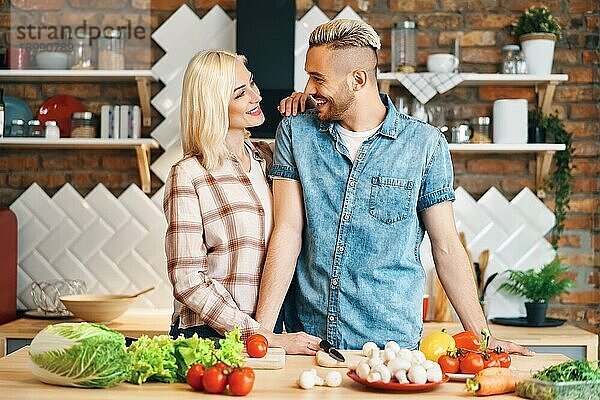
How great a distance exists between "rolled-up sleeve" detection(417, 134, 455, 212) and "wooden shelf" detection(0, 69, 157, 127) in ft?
6.44

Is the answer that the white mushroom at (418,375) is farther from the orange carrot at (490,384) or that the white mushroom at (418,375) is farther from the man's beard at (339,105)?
the man's beard at (339,105)

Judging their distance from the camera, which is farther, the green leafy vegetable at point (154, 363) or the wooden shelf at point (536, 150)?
the wooden shelf at point (536, 150)

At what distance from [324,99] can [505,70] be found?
192 cm

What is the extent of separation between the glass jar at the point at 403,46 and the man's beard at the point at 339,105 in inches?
67.8

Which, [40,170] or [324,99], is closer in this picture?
[324,99]

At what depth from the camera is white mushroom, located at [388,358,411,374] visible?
2172 millimetres

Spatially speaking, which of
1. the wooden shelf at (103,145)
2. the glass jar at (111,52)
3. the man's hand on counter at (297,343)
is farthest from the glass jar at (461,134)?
the man's hand on counter at (297,343)

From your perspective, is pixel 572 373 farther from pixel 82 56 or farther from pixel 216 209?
pixel 82 56

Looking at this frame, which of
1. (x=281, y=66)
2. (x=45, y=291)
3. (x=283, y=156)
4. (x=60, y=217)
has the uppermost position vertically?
(x=281, y=66)

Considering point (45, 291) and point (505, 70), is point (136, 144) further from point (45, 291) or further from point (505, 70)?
point (505, 70)

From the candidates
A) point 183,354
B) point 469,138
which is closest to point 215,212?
point 183,354

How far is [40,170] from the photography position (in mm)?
4867

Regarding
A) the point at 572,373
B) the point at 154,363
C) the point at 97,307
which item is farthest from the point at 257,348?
the point at 97,307

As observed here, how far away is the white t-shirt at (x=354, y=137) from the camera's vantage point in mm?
3035
